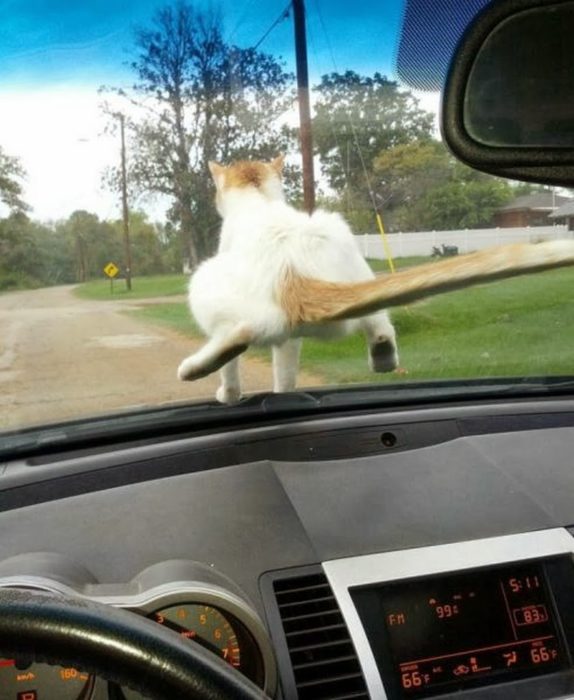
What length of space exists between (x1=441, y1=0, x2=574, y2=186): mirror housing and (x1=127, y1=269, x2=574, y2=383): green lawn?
0.54 meters

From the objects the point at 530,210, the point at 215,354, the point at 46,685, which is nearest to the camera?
the point at 46,685

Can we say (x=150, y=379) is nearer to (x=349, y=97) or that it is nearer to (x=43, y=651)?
(x=349, y=97)

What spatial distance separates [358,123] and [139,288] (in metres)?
1.06

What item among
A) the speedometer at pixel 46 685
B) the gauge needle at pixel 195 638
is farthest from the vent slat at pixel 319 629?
the speedometer at pixel 46 685

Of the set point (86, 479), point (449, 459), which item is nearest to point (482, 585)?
point (449, 459)

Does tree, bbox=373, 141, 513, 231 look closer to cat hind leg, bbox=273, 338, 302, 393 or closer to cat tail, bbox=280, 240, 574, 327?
cat tail, bbox=280, 240, 574, 327

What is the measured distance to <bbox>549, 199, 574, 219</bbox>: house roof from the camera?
4.18 metres

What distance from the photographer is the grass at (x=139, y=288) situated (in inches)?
156

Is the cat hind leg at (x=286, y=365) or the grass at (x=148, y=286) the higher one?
the grass at (x=148, y=286)

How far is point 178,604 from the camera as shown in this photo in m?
3.15

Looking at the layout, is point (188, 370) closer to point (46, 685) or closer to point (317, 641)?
point (317, 641)

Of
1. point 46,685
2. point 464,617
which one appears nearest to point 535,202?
point 464,617

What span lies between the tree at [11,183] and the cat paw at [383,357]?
1.47 meters

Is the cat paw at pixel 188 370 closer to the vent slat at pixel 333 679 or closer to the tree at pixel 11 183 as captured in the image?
the tree at pixel 11 183
